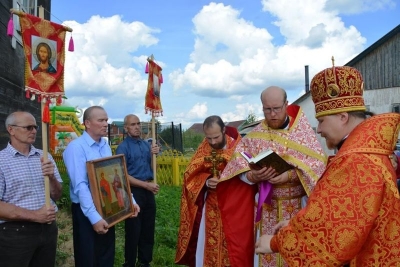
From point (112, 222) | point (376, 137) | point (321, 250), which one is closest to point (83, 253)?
point (112, 222)

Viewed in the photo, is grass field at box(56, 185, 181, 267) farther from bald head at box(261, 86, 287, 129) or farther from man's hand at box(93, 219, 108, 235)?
bald head at box(261, 86, 287, 129)

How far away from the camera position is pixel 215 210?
444cm

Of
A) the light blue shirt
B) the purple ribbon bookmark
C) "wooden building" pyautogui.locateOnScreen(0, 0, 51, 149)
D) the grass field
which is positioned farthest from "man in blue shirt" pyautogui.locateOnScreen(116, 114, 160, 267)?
the purple ribbon bookmark

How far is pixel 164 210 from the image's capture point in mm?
8867

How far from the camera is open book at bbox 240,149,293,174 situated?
3049mm

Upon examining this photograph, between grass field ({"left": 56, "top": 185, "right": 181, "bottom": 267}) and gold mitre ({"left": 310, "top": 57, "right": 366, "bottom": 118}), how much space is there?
13.4 feet

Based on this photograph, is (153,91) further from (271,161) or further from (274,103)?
(271,161)

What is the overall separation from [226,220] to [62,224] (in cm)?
419

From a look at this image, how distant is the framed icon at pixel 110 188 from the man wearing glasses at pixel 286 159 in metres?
1.19

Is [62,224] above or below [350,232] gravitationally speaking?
below

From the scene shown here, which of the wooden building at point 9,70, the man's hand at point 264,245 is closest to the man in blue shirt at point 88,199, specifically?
the man's hand at point 264,245

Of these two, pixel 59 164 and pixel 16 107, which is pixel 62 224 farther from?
pixel 59 164

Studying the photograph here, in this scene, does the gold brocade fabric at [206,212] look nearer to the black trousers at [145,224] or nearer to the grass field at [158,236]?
the black trousers at [145,224]

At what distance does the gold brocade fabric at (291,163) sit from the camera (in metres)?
3.54
